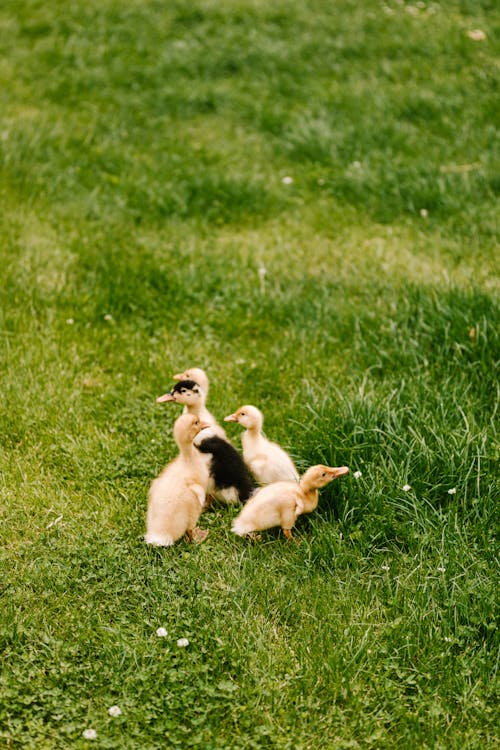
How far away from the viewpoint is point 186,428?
378cm

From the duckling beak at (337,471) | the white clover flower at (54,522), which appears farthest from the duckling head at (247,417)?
the white clover flower at (54,522)

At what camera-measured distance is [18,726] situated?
298 cm

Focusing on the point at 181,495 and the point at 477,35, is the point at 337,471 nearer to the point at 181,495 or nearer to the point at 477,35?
the point at 181,495

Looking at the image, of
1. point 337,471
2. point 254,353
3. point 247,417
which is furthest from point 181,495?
point 254,353

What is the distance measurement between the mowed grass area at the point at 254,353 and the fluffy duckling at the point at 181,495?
105 mm

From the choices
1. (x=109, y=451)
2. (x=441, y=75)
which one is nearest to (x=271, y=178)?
(x=441, y=75)

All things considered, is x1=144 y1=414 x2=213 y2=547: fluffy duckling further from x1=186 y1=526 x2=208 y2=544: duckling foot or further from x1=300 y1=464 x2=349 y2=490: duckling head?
x1=300 y1=464 x2=349 y2=490: duckling head

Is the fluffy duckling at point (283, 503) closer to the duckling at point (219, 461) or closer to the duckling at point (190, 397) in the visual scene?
the duckling at point (219, 461)

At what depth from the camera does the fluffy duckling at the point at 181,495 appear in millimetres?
3674

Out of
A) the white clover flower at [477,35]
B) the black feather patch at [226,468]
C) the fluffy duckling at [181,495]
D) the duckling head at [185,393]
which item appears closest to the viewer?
the fluffy duckling at [181,495]

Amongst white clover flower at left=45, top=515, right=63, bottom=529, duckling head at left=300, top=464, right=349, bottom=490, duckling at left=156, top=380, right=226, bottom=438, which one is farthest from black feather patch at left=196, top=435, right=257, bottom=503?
white clover flower at left=45, top=515, right=63, bottom=529

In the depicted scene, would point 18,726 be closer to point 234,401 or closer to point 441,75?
point 234,401

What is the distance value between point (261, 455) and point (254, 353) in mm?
1191

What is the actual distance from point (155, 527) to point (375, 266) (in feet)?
9.59
